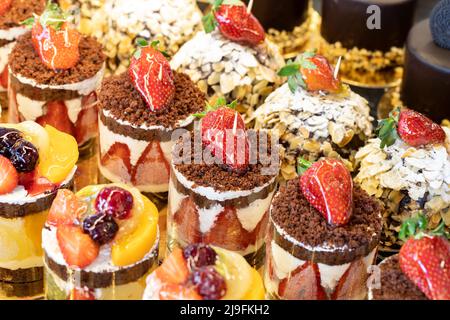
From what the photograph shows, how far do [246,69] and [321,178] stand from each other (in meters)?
0.85

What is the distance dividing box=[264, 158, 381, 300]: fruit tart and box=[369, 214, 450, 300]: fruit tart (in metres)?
0.17

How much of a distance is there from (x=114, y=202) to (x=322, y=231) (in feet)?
1.77

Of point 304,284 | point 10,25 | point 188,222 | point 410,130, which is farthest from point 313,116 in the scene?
point 10,25

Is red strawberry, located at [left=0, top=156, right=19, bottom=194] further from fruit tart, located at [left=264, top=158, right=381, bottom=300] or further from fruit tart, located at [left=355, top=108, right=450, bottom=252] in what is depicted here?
fruit tart, located at [left=355, top=108, right=450, bottom=252]

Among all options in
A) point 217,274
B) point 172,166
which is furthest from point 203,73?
point 217,274

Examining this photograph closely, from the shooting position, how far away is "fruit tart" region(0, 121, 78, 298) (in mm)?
2320

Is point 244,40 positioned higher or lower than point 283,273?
higher

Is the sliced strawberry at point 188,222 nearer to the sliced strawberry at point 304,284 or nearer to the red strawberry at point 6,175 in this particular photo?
the sliced strawberry at point 304,284

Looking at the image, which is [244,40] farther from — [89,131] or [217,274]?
[217,274]

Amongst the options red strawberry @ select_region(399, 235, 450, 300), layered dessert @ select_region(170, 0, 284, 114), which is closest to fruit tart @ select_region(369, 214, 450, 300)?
red strawberry @ select_region(399, 235, 450, 300)

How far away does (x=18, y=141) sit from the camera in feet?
7.66

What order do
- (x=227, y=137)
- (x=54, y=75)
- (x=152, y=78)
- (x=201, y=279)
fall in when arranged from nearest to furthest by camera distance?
(x=201, y=279) < (x=227, y=137) < (x=152, y=78) < (x=54, y=75)

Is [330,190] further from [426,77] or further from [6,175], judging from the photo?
[426,77]

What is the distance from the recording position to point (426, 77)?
10.1 ft
